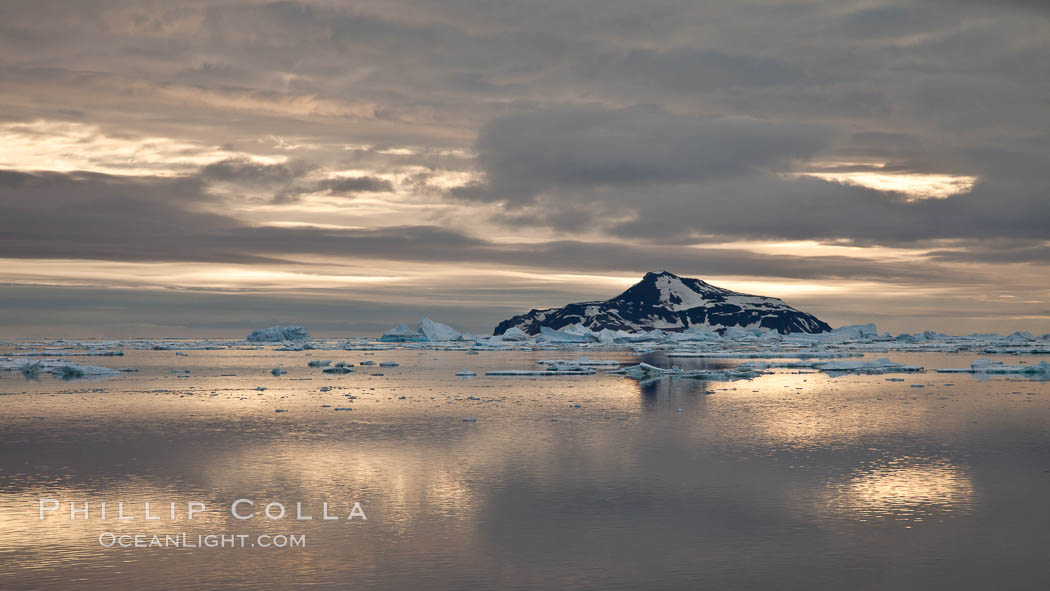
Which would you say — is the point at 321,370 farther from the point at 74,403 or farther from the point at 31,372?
the point at 74,403

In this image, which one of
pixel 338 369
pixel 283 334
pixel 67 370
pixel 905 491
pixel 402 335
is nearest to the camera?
pixel 905 491

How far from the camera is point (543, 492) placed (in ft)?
61.3

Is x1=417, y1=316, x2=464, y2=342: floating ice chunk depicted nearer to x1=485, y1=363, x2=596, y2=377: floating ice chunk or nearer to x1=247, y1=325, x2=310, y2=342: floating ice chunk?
x1=247, y1=325, x2=310, y2=342: floating ice chunk

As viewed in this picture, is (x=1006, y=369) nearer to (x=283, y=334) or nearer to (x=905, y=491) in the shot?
(x=905, y=491)

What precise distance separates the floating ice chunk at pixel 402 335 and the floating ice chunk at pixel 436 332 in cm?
128

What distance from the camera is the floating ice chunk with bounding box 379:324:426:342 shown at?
140 meters

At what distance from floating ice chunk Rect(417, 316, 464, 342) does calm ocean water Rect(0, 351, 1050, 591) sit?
99285mm

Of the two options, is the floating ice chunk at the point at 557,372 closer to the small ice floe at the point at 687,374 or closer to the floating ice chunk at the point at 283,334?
the small ice floe at the point at 687,374

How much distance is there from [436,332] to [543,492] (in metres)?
123

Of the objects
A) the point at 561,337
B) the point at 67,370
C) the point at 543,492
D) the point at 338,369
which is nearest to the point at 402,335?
the point at 561,337

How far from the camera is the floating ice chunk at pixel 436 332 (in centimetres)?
13750

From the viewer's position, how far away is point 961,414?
109ft

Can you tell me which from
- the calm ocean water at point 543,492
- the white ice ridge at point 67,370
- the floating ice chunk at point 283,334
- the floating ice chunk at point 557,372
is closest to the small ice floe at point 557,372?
the floating ice chunk at point 557,372

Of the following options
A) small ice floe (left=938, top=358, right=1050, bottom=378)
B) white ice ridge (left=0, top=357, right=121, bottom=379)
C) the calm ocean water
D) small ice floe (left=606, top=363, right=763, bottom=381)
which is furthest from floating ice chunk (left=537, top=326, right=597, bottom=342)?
the calm ocean water
